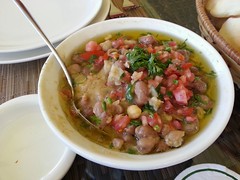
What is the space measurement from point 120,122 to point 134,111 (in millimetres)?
60

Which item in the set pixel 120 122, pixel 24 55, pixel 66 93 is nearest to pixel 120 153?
pixel 120 122

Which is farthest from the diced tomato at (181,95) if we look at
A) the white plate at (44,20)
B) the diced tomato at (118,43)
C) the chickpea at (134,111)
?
the white plate at (44,20)

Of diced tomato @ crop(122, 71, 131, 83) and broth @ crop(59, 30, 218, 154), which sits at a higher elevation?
diced tomato @ crop(122, 71, 131, 83)

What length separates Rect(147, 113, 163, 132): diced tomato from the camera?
91 centimetres

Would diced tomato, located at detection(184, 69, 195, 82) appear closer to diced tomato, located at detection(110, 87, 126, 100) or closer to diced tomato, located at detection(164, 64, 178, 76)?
diced tomato, located at detection(164, 64, 178, 76)

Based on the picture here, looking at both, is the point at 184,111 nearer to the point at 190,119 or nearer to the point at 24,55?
the point at 190,119

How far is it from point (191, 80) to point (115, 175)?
0.42 meters

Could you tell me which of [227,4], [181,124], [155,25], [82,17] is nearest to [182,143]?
[181,124]

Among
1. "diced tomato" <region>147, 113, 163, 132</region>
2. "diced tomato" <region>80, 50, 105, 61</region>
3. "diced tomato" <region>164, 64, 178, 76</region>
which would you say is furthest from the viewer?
"diced tomato" <region>80, 50, 105, 61</region>

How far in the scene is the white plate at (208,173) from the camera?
91cm

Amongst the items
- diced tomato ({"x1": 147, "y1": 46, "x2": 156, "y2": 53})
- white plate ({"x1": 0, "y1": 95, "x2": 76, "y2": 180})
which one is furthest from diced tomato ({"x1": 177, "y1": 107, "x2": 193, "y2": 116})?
white plate ({"x1": 0, "y1": 95, "x2": 76, "y2": 180})

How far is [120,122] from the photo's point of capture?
A: 95cm

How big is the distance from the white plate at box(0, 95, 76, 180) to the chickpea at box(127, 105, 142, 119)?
23cm

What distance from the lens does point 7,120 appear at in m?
1.09
